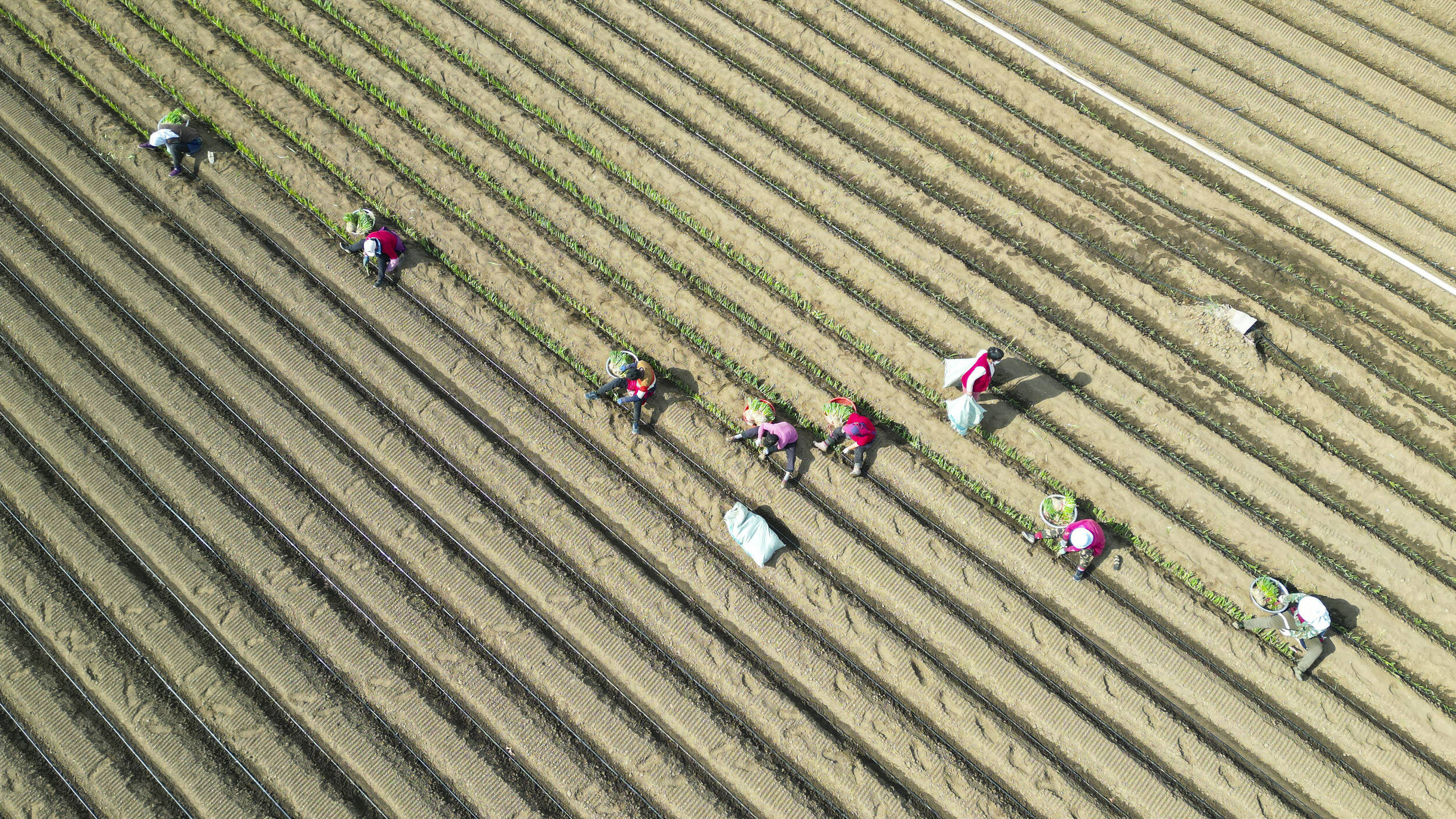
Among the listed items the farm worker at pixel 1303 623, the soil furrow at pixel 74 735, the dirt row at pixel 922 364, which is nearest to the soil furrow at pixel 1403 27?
the dirt row at pixel 922 364

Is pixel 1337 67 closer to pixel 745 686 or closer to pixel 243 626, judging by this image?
pixel 745 686

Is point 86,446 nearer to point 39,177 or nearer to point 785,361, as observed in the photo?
point 39,177

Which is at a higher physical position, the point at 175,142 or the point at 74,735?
the point at 175,142

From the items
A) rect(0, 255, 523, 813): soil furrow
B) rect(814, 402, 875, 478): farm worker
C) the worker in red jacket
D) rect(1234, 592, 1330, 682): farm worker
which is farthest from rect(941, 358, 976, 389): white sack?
rect(0, 255, 523, 813): soil furrow

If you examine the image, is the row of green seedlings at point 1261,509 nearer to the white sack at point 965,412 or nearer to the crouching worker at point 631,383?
the white sack at point 965,412

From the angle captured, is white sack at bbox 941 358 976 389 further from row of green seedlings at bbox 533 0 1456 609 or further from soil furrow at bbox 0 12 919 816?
soil furrow at bbox 0 12 919 816

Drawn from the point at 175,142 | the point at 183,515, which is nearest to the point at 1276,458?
the point at 183,515
